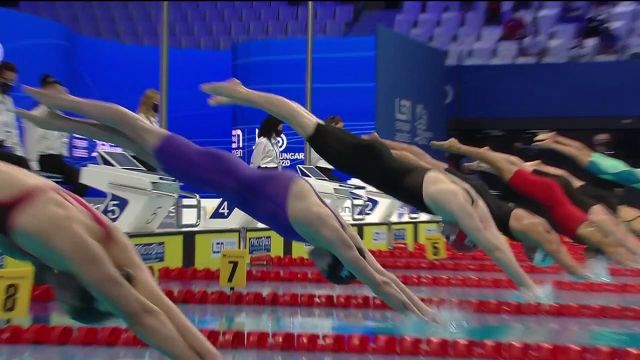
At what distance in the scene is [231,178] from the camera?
2928 millimetres

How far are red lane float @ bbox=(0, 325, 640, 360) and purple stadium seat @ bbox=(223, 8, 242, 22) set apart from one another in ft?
34.7

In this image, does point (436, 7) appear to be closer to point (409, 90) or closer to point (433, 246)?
point (409, 90)

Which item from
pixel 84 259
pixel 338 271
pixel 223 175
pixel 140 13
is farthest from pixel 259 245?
pixel 140 13

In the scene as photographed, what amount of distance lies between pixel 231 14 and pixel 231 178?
35.9 ft

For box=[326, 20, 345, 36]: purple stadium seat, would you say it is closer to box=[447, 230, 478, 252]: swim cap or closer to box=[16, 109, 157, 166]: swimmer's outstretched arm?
box=[447, 230, 478, 252]: swim cap

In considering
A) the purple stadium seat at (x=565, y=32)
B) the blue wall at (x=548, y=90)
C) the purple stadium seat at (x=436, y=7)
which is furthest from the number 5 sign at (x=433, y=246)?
the purple stadium seat at (x=436, y=7)

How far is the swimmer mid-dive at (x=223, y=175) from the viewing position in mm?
2801

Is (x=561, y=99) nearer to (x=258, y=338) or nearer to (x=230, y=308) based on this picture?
(x=230, y=308)

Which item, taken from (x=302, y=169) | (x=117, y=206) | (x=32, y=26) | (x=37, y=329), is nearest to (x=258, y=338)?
(x=37, y=329)

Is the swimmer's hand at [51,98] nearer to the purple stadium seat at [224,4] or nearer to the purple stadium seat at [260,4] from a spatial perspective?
the purple stadium seat at [260,4]

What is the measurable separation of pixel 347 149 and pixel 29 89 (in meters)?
1.45

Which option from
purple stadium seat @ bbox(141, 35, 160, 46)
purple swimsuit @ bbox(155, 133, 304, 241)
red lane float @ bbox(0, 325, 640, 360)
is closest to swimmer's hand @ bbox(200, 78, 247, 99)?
purple swimsuit @ bbox(155, 133, 304, 241)

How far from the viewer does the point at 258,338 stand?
308 centimetres

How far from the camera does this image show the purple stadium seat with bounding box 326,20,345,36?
13.4 m
